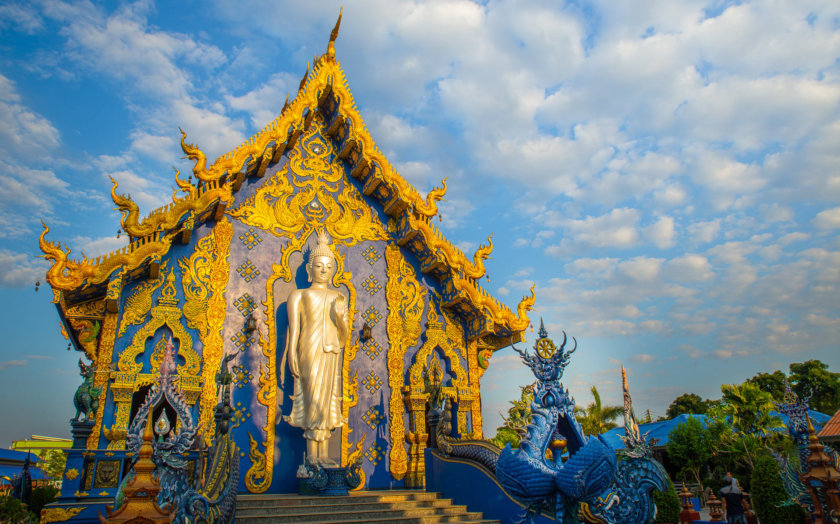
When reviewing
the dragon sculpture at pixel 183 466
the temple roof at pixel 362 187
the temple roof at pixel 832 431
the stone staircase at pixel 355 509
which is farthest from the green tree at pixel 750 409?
the dragon sculpture at pixel 183 466

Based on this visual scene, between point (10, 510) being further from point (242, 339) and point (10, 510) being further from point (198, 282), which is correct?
point (198, 282)

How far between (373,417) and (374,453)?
1.98ft

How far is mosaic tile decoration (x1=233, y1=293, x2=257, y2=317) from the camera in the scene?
29.8ft

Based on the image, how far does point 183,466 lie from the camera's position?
5148 millimetres

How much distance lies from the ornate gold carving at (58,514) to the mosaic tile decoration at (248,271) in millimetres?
4065

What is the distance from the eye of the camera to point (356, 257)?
34.2 ft

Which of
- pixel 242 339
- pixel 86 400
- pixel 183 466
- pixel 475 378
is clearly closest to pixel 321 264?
pixel 242 339

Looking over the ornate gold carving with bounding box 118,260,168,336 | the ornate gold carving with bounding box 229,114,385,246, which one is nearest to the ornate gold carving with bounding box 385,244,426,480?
the ornate gold carving with bounding box 229,114,385,246

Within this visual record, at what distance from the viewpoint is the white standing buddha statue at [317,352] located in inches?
332

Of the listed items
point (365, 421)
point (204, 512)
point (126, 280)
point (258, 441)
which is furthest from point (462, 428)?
point (126, 280)

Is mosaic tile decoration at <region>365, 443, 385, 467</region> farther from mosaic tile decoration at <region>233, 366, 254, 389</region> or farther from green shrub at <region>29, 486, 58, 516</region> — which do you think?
green shrub at <region>29, 486, 58, 516</region>

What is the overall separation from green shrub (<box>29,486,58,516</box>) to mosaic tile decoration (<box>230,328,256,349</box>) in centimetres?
361

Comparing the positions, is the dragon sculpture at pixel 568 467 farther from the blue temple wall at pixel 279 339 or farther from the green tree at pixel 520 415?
the blue temple wall at pixel 279 339

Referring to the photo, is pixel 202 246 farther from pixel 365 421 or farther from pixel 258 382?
pixel 365 421
